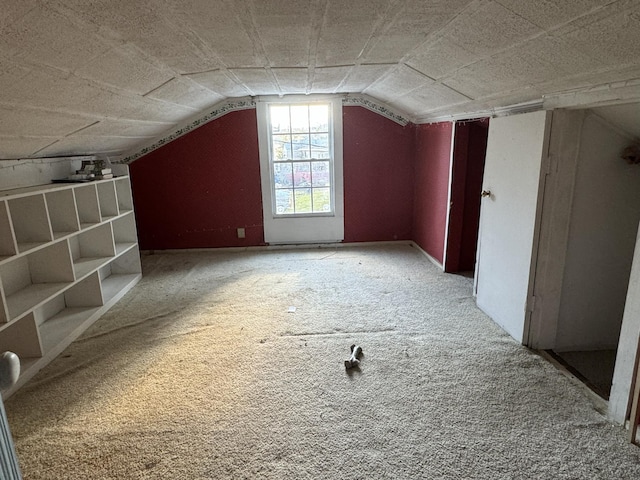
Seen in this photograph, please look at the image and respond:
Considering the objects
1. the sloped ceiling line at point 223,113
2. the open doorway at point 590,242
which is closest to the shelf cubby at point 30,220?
the sloped ceiling line at point 223,113

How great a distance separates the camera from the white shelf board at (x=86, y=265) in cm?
306

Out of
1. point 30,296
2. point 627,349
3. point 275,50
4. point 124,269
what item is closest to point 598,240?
point 627,349

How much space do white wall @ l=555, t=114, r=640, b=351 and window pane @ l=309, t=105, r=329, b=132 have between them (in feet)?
9.96

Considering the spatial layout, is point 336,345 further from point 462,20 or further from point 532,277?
point 462,20

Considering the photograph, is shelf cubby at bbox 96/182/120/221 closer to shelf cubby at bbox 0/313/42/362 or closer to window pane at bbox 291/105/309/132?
shelf cubby at bbox 0/313/42/362

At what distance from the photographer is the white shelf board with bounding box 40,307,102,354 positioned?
2659 millimetres

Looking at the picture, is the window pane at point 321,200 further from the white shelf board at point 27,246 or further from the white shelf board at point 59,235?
the white shelf board at point 27,246

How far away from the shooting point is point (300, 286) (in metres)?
3.73

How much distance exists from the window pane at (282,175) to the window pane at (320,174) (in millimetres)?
278

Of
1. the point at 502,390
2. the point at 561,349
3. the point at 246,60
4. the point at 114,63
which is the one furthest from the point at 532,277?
the point at 114,63

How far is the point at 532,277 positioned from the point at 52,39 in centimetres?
275

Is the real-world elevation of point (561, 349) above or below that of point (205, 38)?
below

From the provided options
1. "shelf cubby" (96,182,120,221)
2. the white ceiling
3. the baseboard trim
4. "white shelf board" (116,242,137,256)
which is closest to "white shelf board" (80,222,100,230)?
"shelf cubby" (96,182,120,221)

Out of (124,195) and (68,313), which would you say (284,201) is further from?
(68,313)
